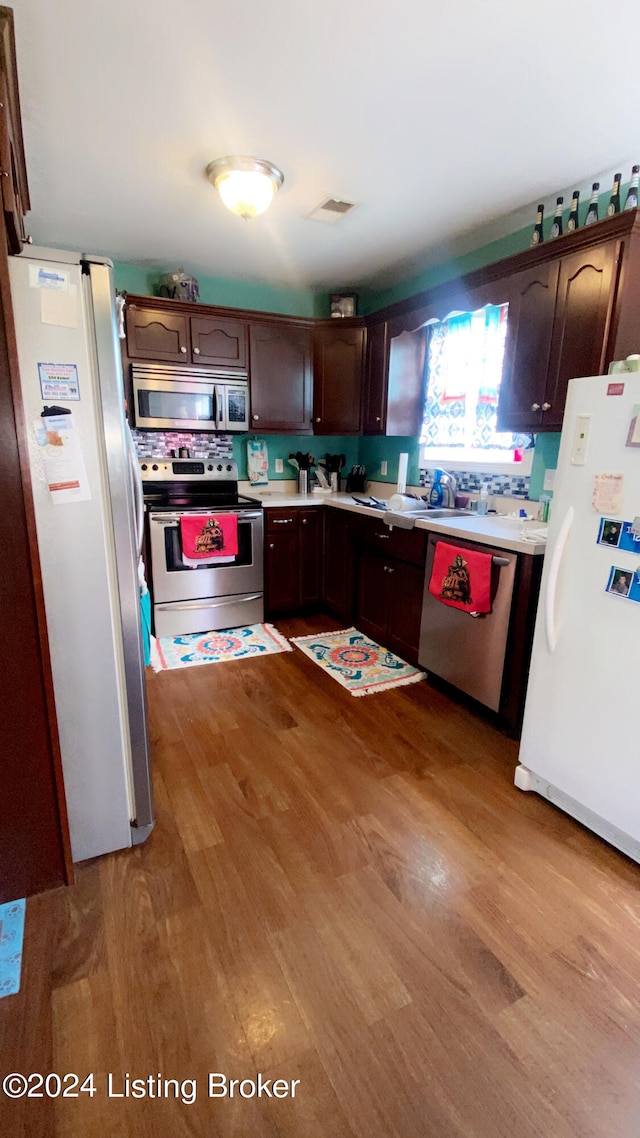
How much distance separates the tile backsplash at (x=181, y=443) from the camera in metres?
3.59

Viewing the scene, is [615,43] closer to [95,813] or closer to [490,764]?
[490,764]

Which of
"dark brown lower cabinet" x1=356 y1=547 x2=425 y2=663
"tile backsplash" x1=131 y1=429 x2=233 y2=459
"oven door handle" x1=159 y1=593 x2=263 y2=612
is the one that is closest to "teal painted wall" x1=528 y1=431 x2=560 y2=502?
"dark brown lower cabinet" x1=356 y1=547 x2=425 y2=663

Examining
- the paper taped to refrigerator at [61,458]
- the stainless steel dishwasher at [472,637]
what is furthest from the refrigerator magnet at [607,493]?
the paper taped to refrigerator at [61,458]

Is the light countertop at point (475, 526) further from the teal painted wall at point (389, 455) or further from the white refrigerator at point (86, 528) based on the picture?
the white refrigerator at point (86, 528)

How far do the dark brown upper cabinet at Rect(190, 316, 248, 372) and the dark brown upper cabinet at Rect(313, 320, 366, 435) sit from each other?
0.56m

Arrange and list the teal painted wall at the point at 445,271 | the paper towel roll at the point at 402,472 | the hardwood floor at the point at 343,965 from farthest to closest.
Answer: the paper towel roll at the point at 402,472
the teal painted wall at the point at 445,271
the hardwood floor at the point at 343,965

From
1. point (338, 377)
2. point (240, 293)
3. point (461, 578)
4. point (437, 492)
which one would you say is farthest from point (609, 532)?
point (240, 293)

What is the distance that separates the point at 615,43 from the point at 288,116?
107 centimetres

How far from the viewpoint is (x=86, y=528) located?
1425 mm

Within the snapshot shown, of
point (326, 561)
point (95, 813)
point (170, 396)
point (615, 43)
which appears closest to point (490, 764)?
point (95, 813)

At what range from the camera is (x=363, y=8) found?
4.69 feet

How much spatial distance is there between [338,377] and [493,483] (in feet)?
4.88

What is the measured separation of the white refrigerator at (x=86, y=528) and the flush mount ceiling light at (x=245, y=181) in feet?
4.17

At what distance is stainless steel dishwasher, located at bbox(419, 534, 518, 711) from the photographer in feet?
7.45
